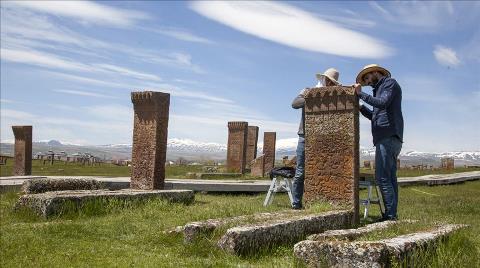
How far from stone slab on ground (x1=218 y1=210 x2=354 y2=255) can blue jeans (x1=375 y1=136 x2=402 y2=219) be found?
759 millimetres

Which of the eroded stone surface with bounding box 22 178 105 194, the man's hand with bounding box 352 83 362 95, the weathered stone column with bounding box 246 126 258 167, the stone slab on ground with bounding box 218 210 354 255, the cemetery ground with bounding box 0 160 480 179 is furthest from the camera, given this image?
the weathered stone column with bounding box 246 126 258 167

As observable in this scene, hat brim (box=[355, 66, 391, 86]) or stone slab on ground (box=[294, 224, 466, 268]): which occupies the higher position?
hat brim (box=[355, 66, 391, 86])

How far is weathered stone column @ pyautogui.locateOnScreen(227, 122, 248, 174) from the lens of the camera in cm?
2756

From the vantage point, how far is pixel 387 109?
24.8 ft

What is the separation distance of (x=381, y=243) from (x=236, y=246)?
1635 mm

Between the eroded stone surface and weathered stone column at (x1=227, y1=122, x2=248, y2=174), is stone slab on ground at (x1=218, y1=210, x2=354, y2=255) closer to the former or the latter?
the eroded stone surface

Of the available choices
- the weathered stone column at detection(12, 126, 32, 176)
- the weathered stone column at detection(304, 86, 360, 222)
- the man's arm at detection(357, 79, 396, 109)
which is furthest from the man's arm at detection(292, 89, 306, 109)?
the weathered stone column at detection(12, 126, 32, 176)

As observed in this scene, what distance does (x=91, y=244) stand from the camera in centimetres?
648

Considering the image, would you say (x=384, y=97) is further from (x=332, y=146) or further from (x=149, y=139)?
(x=149, y=139)

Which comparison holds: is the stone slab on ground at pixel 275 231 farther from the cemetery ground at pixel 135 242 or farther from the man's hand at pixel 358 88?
the man's hand at pixel 358 88

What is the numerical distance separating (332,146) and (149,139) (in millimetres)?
5599

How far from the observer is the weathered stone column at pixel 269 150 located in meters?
25.3

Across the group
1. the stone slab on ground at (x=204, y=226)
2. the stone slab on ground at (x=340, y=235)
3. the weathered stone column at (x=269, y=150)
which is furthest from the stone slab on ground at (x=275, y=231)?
the weathered stone column at (x=269, y=150)

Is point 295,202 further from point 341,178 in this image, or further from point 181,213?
point 181,213
